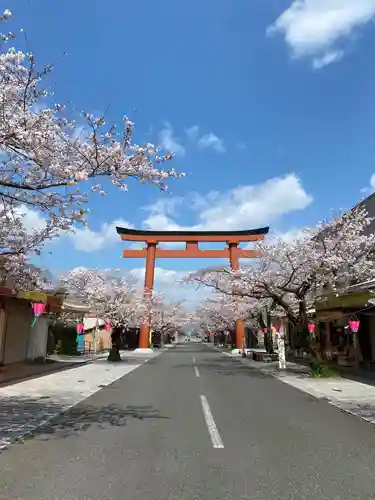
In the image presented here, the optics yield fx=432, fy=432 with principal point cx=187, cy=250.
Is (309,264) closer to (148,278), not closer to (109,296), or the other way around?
(109,296)

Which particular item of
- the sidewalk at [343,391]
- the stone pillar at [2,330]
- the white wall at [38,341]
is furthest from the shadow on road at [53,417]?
the white wall at [38,341]

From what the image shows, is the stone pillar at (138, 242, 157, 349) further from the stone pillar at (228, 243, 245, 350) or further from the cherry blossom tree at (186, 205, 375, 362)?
the cherry blossom tree at (186, 205, 375, 362)

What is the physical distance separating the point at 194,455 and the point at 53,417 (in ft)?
14.3

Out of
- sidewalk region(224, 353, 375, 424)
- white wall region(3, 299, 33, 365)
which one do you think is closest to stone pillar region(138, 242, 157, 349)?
white wall region(3, 299, 33, 365)

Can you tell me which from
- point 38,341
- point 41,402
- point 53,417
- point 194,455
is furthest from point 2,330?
point 194,455

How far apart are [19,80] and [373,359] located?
21845 mm

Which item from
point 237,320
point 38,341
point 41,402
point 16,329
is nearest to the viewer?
point 41,402

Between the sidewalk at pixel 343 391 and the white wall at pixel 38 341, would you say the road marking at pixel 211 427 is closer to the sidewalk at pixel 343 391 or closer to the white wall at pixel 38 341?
the sidewalk at pixel 343 391

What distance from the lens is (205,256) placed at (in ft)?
162

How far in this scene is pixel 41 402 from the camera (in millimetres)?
11359

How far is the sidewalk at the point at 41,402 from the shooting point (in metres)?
8.22

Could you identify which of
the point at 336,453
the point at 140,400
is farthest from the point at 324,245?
the point at 336,453

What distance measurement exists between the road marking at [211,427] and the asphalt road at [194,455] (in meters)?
0.02

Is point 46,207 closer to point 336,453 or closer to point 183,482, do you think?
point 183,482
